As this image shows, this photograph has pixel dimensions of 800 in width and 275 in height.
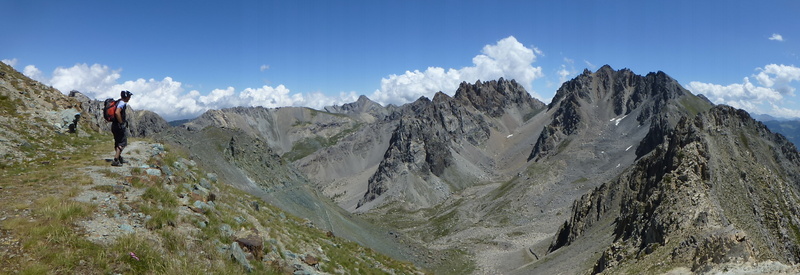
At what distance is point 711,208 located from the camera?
36.6m

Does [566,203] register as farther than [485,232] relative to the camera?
Yes

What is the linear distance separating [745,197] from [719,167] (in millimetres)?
4262

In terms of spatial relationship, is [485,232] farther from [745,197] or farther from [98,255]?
[98,255]

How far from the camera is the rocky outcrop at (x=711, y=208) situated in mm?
28636

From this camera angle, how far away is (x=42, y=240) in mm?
10516

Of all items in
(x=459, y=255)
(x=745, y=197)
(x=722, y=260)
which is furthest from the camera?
(x=459, y=255)

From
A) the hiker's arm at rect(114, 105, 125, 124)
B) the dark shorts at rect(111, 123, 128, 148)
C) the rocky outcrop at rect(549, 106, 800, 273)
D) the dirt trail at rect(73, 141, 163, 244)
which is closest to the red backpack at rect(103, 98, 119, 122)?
the hiker's arm at rect(114, 105, 125, 124)

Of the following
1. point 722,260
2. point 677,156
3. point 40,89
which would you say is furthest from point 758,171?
point 40,89

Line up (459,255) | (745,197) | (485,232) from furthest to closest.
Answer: (485,232)
(459,255)
(745,197)

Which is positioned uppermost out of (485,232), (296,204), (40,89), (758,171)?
(40,89)

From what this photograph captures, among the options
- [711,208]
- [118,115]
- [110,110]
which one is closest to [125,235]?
[118,115]

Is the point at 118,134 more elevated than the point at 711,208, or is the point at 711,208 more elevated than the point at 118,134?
the point at 118,134

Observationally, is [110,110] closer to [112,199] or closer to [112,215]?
[112,199]

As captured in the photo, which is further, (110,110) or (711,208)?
(711,208)
